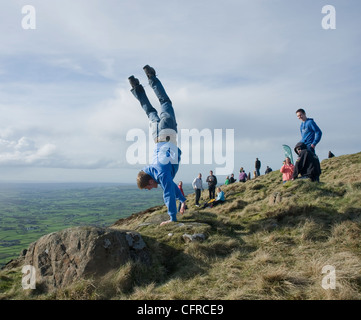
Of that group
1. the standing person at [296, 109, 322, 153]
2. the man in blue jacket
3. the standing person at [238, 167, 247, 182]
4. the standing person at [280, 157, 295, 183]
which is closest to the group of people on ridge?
the man in blue jacket

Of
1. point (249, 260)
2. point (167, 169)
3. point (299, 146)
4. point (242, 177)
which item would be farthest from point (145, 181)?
point (242, 177)

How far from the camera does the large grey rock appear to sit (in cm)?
548

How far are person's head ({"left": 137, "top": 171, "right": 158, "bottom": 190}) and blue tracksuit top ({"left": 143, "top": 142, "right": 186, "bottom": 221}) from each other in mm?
93

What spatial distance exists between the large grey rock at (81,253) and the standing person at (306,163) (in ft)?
26.1

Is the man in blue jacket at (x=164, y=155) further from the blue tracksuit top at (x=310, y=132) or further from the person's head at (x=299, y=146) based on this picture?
the blue tracksuit top at (x=310, y=132)

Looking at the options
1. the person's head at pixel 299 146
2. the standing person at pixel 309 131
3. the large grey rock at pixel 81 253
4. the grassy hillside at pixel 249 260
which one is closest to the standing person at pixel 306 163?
the person's head at pixel 299 146

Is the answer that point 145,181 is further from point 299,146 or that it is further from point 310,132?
point 310,132

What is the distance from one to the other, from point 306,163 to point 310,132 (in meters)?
1.45

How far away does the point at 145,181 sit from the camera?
25.6 feet

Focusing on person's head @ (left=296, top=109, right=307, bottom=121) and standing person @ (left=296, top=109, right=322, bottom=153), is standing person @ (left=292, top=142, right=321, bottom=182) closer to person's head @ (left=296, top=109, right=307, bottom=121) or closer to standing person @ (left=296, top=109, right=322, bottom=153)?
standing person @ (left=296, top=109, right=322, bottom=153)

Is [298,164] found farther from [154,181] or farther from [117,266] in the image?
[117,266]

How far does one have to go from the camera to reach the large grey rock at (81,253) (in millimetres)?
5484
